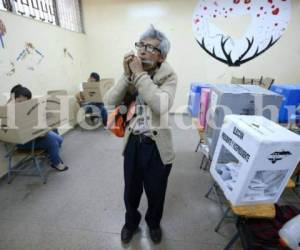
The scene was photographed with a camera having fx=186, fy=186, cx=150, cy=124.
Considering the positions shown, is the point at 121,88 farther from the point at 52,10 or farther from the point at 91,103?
the point at 52,10

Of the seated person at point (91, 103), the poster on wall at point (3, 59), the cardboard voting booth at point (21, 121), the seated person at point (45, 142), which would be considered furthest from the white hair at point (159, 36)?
the seated person at point (91, 103)

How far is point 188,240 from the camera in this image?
1483mm

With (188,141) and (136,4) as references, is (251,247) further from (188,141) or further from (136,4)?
(136,4)

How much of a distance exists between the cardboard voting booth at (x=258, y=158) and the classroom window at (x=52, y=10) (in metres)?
2.81

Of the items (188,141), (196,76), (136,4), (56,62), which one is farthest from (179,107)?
(56,62)

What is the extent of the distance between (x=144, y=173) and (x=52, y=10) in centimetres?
345

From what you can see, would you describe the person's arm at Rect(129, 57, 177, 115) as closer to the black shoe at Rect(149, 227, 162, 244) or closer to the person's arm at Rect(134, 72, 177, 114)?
the person's arm at Rect(134, 72, 177, 114)

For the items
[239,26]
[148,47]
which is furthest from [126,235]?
[239,26]

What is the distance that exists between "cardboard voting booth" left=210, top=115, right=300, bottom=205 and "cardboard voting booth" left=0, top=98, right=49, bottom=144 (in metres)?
1.82

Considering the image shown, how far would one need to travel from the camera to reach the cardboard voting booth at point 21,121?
1756mm

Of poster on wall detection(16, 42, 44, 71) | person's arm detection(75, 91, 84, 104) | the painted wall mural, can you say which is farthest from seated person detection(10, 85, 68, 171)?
the painted wall mural

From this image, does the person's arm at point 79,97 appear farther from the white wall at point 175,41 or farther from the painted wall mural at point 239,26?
the painted wall mural at point 239,26

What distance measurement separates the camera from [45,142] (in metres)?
2.21

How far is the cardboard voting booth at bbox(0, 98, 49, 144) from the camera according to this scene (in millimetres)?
1756
